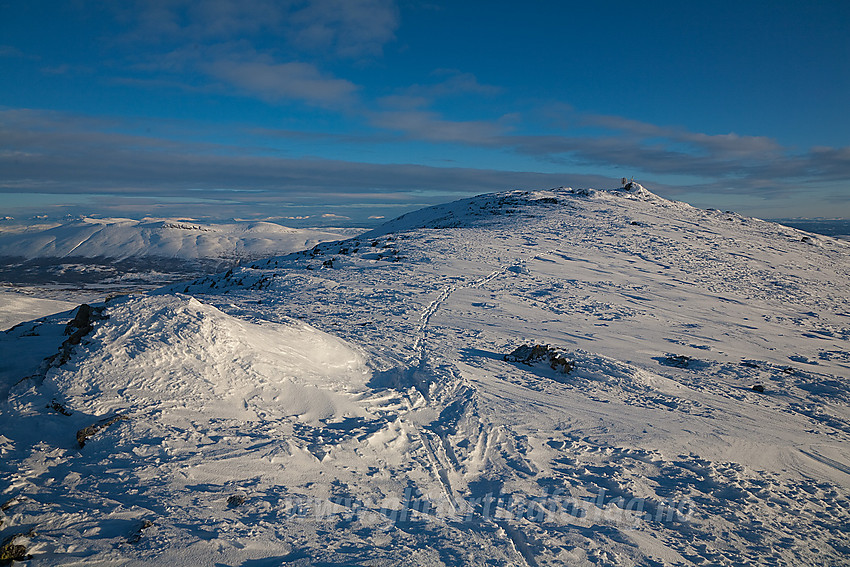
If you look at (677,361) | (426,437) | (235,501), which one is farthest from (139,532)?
(677,361)

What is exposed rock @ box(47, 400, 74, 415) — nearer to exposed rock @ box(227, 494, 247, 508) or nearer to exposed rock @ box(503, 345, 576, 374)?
exposed rock @ box(227, 494, 247, 508)

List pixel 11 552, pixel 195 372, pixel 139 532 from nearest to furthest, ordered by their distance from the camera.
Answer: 1. pixel 11 552
2. pixel 139 532
3. pixel 195 372

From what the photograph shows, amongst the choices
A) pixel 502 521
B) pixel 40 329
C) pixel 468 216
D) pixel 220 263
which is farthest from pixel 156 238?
pixel 502 521

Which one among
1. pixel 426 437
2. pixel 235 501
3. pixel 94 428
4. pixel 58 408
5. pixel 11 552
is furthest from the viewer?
pixel 426 437

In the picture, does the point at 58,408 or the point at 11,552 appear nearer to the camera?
the point at 11,552

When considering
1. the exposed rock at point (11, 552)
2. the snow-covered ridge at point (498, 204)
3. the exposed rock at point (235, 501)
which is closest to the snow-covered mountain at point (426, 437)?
the exposed rock at point (235, 501)

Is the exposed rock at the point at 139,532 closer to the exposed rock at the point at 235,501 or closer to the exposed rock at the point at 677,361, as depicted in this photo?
the exposed rock at the point at 235,501

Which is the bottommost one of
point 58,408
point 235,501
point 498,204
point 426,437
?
point 426,437

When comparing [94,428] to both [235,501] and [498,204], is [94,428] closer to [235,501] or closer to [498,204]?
[235,501]

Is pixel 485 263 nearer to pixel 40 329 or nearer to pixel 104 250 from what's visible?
pixel 40 329
